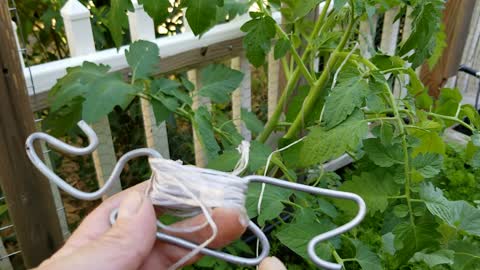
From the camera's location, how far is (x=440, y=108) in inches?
49.1

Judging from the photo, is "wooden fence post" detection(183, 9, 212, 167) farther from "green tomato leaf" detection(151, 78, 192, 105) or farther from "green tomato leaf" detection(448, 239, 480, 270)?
"green tomato leaf" detection(448, 239, 480, 270)

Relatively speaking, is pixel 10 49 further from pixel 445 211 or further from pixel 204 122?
pixel 445 211

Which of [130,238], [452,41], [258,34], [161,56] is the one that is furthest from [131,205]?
[452,41]

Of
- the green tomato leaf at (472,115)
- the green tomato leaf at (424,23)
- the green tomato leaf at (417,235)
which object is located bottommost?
the green tomato leaf at (417,235)

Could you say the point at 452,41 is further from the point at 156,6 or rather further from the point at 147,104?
the point at 156,6

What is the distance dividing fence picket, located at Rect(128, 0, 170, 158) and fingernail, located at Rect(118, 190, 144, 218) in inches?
26.6

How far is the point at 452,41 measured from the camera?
212 cm

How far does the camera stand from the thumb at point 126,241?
0.64 meters

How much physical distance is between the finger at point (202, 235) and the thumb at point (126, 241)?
5cm

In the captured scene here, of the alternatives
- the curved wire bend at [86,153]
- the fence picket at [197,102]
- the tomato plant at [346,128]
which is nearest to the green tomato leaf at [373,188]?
the tomato plant at [346,128]

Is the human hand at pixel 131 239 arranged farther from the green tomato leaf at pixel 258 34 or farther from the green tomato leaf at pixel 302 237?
the green tomato leaf at pixel 258 34

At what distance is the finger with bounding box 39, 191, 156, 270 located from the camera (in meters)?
0.64

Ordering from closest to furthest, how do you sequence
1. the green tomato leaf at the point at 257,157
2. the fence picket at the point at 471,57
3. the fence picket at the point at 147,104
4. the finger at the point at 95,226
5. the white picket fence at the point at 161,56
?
the finger at the point at 95,226 < the green tomato leaf at the point at 257,157 < the white picket fence at the point at 161,56 < the fence picket at the point at 147,104 < the fence picket at the point at 471,57

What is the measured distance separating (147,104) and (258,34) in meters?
0.56
